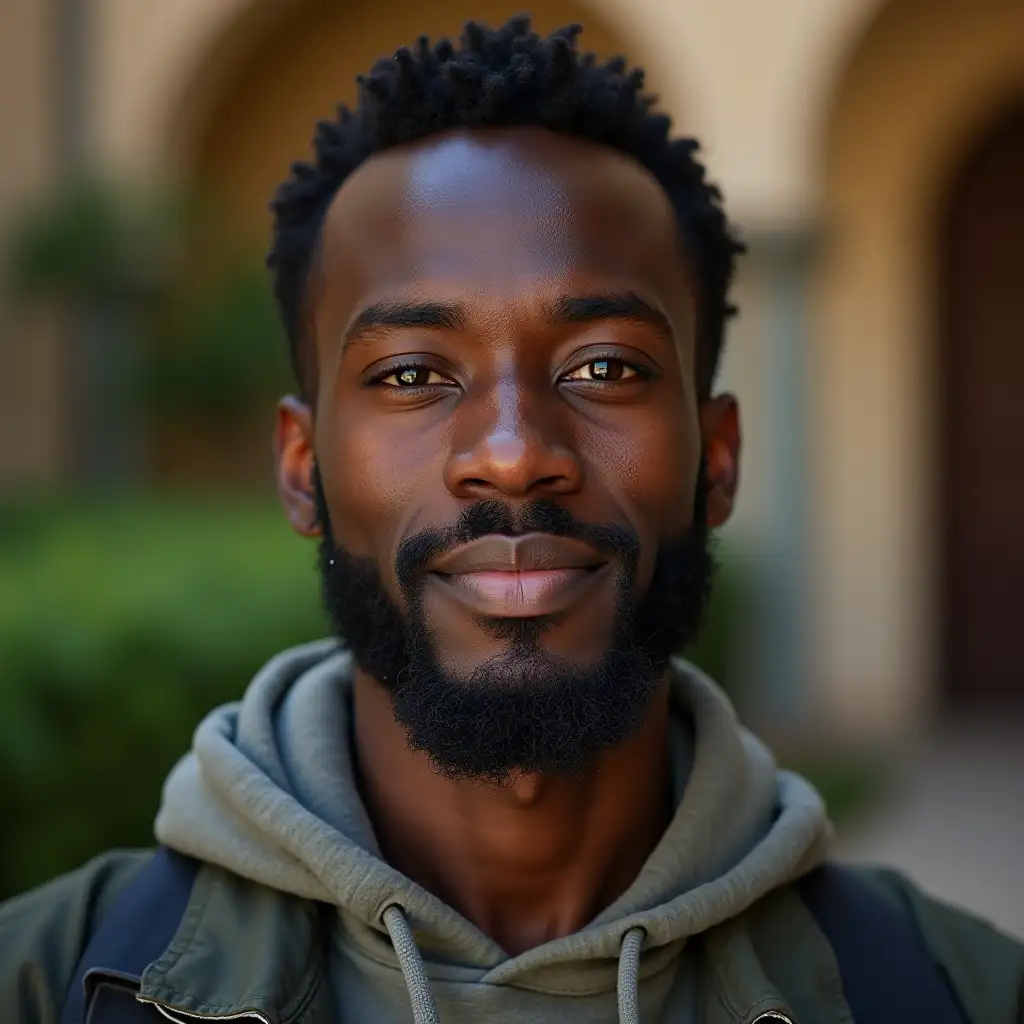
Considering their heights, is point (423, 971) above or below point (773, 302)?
below

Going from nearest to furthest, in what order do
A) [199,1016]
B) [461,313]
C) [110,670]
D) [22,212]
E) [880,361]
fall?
[199,1016] → [461,313] → [110,670] → [22,212] → [880,361]

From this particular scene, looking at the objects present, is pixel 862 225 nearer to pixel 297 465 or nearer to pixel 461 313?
pixel 297 465

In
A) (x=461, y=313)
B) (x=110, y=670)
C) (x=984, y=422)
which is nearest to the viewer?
(x=461, y=313)

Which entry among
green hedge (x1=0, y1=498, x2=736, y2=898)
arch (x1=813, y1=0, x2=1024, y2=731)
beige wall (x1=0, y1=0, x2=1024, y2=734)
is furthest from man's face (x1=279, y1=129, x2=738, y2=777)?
arch (x1=813, y1=0, x2=1024, y2=731)

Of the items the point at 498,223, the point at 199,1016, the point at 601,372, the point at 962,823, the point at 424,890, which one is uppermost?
the point at 498,223

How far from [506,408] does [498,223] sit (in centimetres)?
21

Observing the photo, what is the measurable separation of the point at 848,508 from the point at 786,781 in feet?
22.4

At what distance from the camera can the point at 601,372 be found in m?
1.73

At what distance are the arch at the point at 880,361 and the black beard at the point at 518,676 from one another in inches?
277

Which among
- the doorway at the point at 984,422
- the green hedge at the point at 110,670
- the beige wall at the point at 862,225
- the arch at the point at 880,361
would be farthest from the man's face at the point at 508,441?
the doorway at the point at 984,422

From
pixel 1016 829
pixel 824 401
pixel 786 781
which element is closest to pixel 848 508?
pixel 824 401

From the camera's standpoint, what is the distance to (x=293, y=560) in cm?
538

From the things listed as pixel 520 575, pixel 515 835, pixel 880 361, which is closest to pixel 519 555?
pixel 520 575

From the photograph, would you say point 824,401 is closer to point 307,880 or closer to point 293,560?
point 293,560
